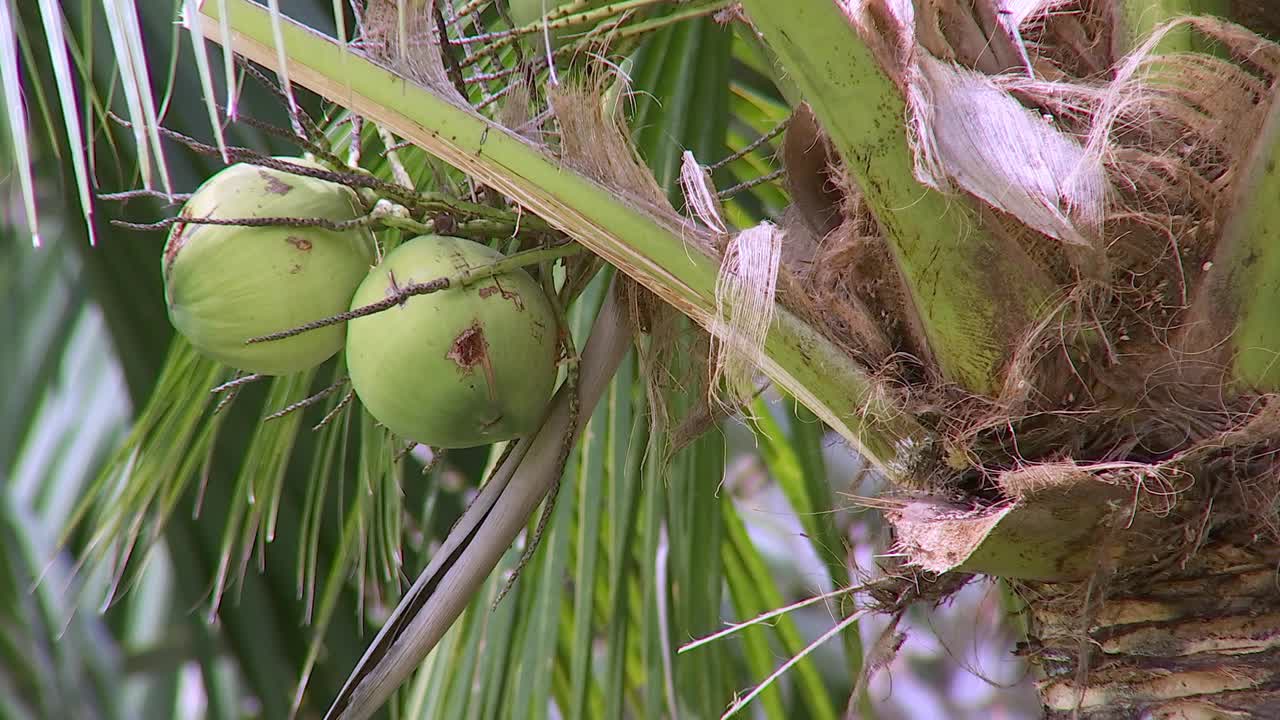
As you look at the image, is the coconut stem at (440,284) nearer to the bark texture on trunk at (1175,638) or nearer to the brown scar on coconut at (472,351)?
the brown scar on coconut at (472,351)

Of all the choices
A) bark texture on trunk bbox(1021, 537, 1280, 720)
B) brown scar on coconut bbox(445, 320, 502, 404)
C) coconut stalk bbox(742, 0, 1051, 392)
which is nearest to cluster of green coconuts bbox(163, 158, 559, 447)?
brown scar on coconut bbox(445, 320, 502, 404)

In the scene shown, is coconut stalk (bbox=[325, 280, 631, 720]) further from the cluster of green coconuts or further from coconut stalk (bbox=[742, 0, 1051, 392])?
coconut stalk (bbox=[742, 0, 1051, 392])

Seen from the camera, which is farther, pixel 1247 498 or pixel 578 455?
pixel 578 455

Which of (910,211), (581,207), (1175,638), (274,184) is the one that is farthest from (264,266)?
(1175,638)

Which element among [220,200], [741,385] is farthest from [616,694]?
[220,200]

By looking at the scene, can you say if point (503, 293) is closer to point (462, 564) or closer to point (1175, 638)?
point (462, 564)

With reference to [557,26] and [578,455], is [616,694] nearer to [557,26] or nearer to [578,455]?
[578,455]
